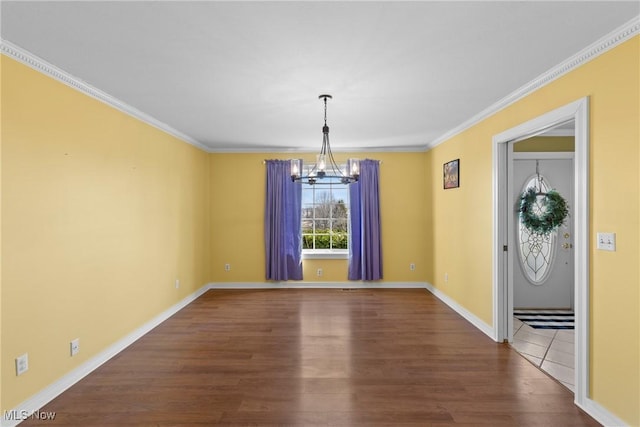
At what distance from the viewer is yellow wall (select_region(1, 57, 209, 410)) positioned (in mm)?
2307

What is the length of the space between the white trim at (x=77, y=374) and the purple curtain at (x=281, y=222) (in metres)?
2.06

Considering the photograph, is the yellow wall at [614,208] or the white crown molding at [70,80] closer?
the yellow wall at [614,208]

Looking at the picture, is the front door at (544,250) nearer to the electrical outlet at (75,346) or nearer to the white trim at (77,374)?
the white trim at (77,374)

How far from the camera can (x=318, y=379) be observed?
2.90 m

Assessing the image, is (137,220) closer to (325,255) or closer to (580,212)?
(325,255)

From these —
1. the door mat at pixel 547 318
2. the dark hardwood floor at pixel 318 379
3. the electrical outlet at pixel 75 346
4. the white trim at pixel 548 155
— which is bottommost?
the door mat at pixel 547 318

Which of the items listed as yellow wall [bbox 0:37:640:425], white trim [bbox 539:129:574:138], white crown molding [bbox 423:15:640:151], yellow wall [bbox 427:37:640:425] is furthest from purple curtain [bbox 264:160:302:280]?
yellow wall [bbox 427:37:640:425]

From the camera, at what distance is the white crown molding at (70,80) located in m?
2.29

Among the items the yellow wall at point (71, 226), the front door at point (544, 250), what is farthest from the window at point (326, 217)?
the front door at point (544, 250)

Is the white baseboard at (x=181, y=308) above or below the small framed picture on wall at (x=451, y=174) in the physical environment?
below

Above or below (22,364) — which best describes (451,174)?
above

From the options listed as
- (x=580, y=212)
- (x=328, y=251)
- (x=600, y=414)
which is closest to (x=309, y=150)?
(x=328, y=251)

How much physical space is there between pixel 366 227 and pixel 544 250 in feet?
8.78

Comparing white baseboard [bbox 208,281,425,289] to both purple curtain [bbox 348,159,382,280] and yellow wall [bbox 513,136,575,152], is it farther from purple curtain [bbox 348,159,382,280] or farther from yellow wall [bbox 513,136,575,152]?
yellow wall [bbox 513,136,575,152]
